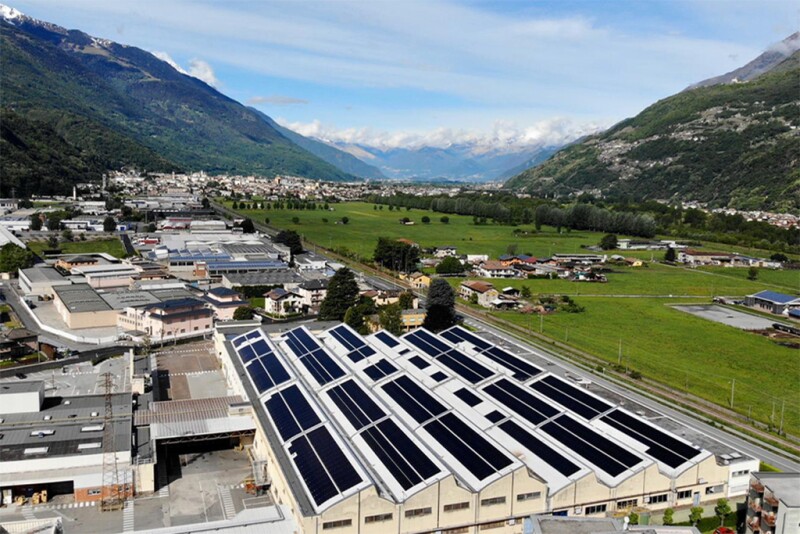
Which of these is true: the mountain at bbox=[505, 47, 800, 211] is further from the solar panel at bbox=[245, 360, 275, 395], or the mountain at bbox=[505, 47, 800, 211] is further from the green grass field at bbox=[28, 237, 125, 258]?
the solar panel at bbox=[245, 360, 275, 395]

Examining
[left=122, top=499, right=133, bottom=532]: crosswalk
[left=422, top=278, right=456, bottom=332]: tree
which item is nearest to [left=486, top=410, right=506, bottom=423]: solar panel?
[left=122, top=499, right=133, bottom=532]: crosswalk

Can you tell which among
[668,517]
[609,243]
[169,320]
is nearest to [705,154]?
[609,243]

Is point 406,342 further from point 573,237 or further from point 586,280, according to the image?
point 573,237

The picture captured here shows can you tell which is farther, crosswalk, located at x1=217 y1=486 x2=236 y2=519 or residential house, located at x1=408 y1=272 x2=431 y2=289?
residential house, located at x1=408 y1=272 x2=431 y2=289

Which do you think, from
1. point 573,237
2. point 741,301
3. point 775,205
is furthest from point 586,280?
point 775,205

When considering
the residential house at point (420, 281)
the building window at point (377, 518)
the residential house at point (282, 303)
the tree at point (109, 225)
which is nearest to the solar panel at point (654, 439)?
the building window at point (377, 518)

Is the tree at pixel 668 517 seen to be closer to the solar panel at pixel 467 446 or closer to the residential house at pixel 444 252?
the solar panel at pixel 467 446

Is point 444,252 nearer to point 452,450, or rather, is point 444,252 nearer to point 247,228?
point 247,228
